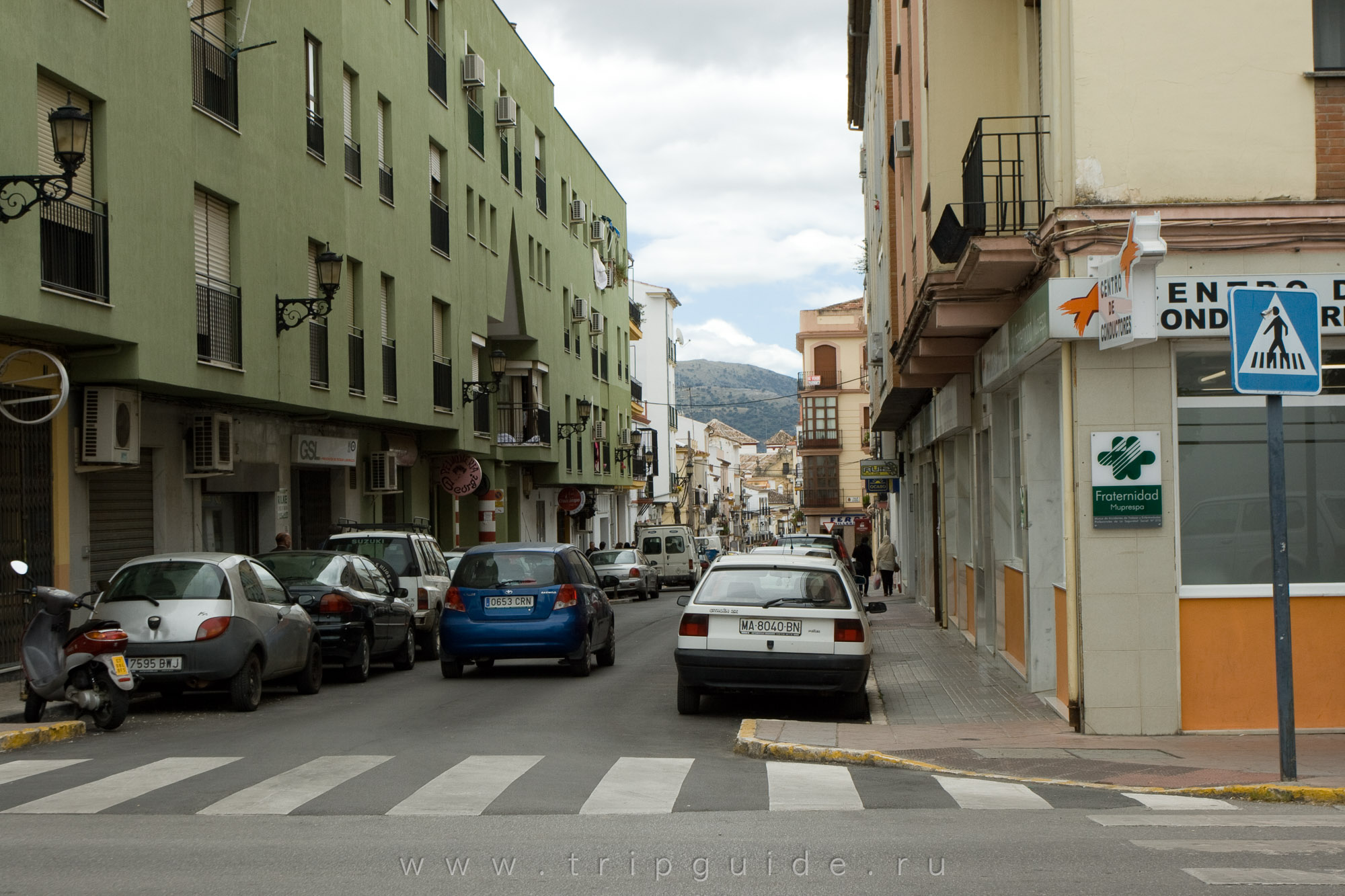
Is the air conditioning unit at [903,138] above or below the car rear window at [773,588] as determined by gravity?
above

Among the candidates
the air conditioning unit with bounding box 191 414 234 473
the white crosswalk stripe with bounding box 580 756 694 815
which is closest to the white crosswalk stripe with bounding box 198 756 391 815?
the white crosswalk stripe with bounding box 580 756 694 815

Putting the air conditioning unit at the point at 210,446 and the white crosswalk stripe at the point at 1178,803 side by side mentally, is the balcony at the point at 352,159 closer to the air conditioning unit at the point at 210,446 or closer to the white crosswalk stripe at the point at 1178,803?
the air conditioning unit at the point at 210,446

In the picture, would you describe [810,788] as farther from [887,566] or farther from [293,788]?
[887,566]

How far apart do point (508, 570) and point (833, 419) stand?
230 feet

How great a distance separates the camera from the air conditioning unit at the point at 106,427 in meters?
17.1

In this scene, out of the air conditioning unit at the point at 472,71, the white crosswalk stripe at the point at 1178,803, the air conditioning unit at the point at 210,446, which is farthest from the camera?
the air conditioning unit at the point at 472,71

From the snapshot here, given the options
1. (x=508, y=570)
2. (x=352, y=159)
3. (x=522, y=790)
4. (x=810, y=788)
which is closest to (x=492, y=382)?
(x=352, y=159)

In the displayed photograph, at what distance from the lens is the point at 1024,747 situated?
34.3ft

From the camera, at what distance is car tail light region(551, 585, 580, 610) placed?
16.3 meters

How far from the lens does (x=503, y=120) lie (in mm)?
36719

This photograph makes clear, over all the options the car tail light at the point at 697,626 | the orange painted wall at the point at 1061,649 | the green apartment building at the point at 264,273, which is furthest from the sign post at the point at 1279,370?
the green apartment building at the point at 264,273

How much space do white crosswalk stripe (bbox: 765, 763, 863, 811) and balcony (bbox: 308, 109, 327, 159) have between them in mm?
17025

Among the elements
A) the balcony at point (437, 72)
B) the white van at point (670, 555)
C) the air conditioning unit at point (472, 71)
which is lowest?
the white van at point (670, 555)

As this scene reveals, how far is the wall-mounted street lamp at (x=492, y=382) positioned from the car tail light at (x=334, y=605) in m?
16.3
